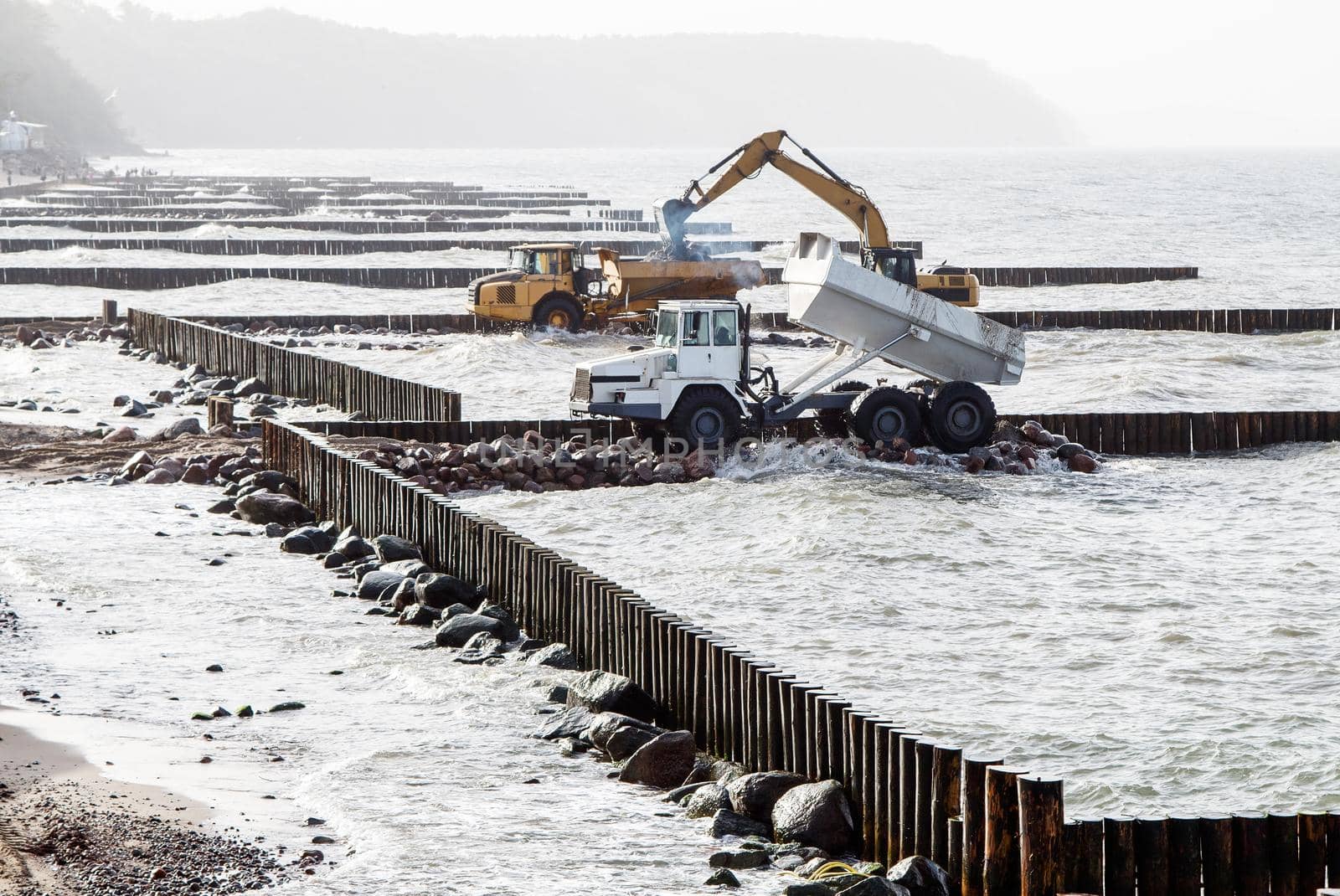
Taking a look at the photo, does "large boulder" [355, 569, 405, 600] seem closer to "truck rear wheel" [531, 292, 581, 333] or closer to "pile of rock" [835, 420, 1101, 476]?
"pile of rock" [835, 420, 1101, 476]

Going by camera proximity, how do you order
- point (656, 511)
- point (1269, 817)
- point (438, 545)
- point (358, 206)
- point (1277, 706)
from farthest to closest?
point (358, 206) < point (656, 511) < point (438, 545) < point (1277, 706) < point (1269, 817)

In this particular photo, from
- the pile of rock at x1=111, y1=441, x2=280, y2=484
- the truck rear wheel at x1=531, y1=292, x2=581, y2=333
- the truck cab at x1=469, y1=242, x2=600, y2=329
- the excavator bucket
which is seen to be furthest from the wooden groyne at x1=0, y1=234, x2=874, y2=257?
the pile of rock at x1=111, y1=441, x2=280, y2=484

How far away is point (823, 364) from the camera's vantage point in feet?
83.6

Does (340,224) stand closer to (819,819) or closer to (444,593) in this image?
(444,593)

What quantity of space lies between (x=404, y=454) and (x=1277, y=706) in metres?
12.7

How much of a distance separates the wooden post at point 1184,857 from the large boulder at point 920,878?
1.25 m

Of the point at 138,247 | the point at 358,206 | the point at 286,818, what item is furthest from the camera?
the point at 358,206

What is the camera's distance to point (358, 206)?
11700 cm

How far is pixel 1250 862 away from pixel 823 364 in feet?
56.1

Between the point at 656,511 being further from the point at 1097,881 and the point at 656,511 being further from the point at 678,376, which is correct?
the point at 1097,881

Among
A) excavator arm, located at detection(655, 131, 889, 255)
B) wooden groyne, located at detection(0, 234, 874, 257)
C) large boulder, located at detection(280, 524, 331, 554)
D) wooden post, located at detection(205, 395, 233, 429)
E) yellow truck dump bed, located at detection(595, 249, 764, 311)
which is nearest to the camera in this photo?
large boulder, located at detection(280, 524, 331, 554)

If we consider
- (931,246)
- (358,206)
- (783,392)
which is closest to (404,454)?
(783,392)

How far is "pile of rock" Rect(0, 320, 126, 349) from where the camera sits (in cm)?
3828

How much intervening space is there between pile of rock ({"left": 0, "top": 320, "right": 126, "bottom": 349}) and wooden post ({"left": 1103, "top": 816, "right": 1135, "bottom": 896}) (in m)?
34.0
